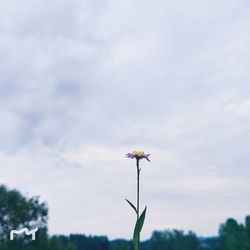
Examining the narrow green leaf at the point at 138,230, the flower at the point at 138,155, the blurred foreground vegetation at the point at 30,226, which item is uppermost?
the blurred foreground vegetation at the point at 30,226

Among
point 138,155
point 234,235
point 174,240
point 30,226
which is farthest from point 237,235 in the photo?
point 138,155

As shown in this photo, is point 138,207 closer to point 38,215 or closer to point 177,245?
point 38,215

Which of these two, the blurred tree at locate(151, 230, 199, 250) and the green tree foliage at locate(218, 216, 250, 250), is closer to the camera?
the green tree foliage at locate(218, 216, 250, 250)

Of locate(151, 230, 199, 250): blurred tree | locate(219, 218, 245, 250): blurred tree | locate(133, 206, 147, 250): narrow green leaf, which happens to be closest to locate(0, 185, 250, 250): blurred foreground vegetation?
locate(219, 218, 245, 250): blurred tree

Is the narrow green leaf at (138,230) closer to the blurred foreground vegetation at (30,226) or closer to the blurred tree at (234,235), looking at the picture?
the blurred foreground vegetation at (30,226)

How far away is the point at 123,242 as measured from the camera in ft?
341

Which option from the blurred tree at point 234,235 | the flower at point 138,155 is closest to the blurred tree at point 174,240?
the blurred tree at point 234,235

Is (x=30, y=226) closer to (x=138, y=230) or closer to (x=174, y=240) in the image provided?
(x=138, y=230)

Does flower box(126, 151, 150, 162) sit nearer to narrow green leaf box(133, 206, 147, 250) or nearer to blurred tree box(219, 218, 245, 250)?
narrow green leaf box(133, 206, 147, 250)

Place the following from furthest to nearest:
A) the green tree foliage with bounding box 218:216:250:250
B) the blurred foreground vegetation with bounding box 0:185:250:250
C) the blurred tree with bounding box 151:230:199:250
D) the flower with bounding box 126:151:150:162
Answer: the blurred tree with bounding box 151:230:199:250 → the green tree foliage with bounding box 218:216:250:250 → the blurred foreground vegetation with bounding box 0:185:250:250 → the flower with bounding box 126:151:150:162

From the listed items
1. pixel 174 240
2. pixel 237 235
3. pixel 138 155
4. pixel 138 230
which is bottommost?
pixel 138 230

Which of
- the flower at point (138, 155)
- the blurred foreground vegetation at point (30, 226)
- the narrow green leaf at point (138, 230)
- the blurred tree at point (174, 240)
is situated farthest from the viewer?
the blurred tree at point (174, 240)

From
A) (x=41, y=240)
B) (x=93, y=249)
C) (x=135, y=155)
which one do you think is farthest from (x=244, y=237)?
(x=135, y=155)

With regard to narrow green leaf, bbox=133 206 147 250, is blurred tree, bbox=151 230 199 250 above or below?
above
